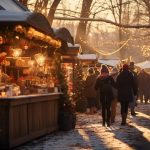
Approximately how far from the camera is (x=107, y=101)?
1741cm

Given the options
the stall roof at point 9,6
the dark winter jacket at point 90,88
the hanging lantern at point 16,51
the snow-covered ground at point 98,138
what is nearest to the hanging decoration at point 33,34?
the stall roof at point 9,6

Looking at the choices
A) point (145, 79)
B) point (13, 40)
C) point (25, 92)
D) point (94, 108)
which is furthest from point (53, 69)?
point (145, 79)

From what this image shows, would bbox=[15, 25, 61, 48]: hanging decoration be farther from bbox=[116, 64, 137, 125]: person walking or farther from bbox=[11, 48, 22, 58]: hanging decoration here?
bbox=[116, 64, 137, 125]: person walking

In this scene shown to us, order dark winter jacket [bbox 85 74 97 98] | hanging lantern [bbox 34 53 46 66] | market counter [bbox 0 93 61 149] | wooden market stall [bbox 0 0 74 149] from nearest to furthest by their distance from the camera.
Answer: market counter [bbox 0 93 61 149]
wooden market stall [bbox 0 0 74 149]
hanging lantern [bbox 34 53 46 66]
dark winter jacket [bbox 85 74 97 98]

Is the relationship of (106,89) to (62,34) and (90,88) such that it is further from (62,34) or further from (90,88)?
(90,88)

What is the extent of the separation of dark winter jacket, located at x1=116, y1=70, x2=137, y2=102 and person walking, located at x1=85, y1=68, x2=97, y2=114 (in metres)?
5.05

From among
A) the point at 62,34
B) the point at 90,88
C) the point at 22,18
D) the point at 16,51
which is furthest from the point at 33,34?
the point at 90,88

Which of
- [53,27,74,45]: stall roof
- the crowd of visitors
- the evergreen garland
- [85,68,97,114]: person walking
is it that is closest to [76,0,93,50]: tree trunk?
the evergreen garland

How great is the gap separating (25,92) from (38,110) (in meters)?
0.53

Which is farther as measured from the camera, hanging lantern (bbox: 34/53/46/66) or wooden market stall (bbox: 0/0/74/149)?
hanging lantern (bbox: 34/53/46/66)

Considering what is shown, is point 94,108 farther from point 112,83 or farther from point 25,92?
point 25,92

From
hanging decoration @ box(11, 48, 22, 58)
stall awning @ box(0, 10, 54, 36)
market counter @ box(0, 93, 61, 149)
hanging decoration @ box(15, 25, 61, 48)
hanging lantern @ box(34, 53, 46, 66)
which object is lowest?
market counter @ box(0, 93, 61, 149)

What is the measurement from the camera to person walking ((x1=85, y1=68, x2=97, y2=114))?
23.0m

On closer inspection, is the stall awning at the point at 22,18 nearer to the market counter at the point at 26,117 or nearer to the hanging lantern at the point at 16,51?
the market counter at the point at 26,117
